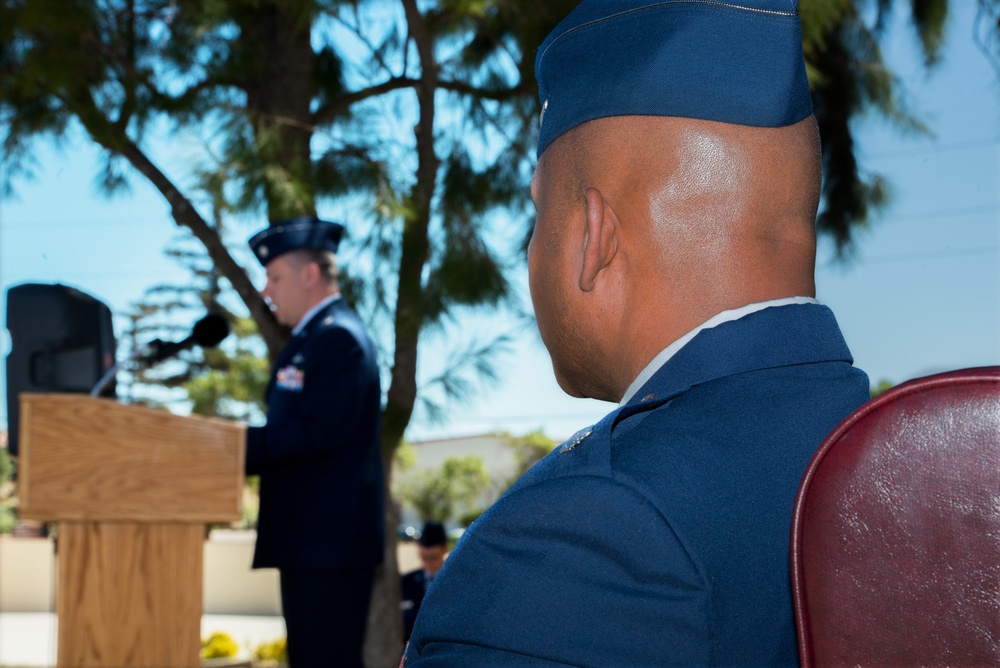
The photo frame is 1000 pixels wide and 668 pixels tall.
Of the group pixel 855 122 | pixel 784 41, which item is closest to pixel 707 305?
pixel 784 41

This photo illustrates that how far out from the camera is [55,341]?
3168 millimetres

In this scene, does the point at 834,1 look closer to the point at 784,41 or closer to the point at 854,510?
the point at 784,41

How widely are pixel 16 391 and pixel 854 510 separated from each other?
3.14 meters

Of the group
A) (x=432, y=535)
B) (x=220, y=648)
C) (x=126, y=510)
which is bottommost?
(x=220, y=648)

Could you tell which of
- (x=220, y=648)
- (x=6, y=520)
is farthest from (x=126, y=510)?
(x=6, y=520)

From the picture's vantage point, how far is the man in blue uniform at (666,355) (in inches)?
21.9

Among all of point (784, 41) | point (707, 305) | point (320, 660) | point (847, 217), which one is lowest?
point (320, 660)

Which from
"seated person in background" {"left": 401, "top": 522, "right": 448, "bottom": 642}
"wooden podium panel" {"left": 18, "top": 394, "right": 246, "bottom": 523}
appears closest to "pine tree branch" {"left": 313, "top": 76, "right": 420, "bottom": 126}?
"wooden podium panel" {"left": 18, "top": 394, "right": 246, "bottom": 523}

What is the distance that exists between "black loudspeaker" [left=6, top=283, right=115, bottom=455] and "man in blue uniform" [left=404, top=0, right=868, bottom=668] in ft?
8.82

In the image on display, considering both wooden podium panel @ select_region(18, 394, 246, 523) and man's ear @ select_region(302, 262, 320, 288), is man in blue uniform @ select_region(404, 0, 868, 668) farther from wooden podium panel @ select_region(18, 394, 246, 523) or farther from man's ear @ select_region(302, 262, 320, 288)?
man's ear @ select_region(302, 262, 320, 288)

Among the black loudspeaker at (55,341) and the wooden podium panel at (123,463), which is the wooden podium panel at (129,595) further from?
the black loudspeaker at (55,341)

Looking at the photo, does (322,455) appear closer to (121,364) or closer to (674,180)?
(121,364)

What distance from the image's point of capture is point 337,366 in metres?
2.64

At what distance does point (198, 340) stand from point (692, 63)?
8.16 ft
